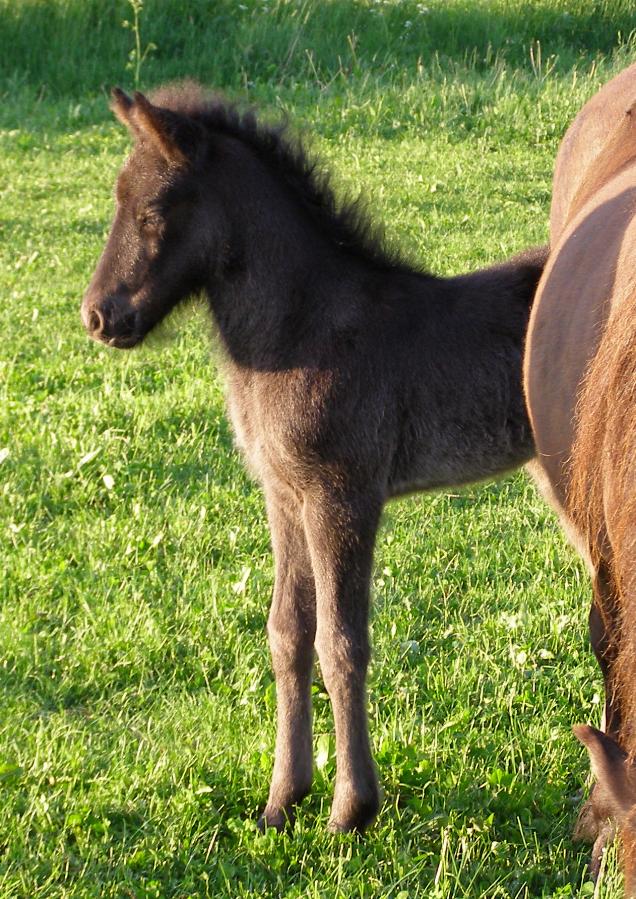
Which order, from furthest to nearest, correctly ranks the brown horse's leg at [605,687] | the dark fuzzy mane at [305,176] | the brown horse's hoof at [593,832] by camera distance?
the dark fuzzy mane at [305,176], the brown horse's hoof at [593,832], the brown horse's leg at [605,687]

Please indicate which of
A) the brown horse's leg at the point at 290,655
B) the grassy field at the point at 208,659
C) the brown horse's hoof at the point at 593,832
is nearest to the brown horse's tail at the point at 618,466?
the brown horse's hoof at the point at 593,832

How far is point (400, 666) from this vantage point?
3.75 m

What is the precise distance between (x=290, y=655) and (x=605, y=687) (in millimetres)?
869

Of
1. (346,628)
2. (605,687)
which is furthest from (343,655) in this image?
(605,687)

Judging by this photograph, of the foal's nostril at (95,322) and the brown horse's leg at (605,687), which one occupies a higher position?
Result: the foal's nostril at (95,322)

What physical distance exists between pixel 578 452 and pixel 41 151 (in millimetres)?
10718

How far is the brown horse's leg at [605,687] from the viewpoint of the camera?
248cm

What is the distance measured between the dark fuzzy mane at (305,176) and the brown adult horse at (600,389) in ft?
1.81

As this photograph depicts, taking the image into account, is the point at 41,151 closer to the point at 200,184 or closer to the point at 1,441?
the point at 1,441

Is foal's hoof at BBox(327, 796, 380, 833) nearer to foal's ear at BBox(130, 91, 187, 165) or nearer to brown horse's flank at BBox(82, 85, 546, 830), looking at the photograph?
brown horse's flank at BBox(82, 85, 546, 830)

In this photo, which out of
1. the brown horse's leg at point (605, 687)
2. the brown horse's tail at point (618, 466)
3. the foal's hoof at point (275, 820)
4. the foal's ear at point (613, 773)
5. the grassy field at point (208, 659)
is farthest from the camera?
the foal's hoof at point (275, 820)

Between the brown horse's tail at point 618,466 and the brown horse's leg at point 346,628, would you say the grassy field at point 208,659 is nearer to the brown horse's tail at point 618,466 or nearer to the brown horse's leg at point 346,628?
the brown horse's leg at point 346,628

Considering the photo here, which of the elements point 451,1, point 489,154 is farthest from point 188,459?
point 451,1

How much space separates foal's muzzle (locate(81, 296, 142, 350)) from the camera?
10.4ft
